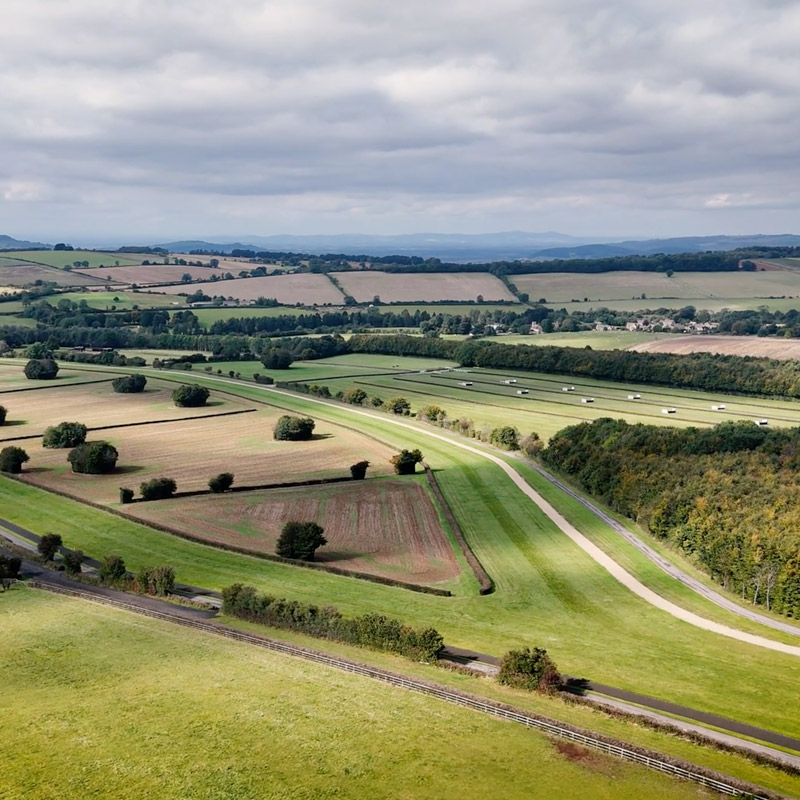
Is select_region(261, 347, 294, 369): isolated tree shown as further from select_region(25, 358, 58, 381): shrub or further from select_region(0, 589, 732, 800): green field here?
select_region(0, 589, 732, 800): green field

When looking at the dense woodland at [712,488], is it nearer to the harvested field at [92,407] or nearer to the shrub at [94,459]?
the shrub at [94,459]

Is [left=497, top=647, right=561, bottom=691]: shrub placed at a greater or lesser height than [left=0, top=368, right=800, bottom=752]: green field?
greater

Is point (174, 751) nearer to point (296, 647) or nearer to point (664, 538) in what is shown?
point (296, 647)

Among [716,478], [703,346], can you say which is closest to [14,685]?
[716,478]

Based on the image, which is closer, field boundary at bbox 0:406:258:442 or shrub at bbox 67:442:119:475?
shrub at bbox 67:442:119:475

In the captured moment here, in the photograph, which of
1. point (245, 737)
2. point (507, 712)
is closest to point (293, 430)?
point (507, 712)

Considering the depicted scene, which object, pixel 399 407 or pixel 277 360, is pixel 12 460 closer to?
pixel 399 407

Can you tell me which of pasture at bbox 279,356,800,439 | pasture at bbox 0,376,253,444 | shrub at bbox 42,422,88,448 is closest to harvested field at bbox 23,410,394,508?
shrub at bbox 42,422,88,448
